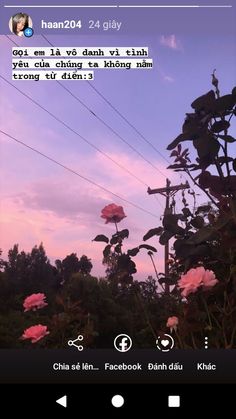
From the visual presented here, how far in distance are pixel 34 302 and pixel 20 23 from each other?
2.77 feet

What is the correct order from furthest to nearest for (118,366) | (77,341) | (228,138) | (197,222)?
(197,222) < (228,138) < (77,341) < (118,366)

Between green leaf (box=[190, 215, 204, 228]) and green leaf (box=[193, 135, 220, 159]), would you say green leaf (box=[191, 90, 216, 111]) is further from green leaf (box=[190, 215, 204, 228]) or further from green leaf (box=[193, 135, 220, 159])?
green leaf (box=[190, 215, 204, 228])

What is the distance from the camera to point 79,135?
1.83m

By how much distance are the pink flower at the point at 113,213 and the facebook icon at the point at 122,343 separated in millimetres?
342

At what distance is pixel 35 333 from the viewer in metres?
1.88

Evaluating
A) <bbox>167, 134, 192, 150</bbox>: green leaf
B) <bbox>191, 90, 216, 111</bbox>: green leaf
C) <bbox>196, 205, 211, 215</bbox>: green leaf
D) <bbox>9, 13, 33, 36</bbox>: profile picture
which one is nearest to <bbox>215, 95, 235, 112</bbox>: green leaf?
<bbox>191, 90, 216, 111</bbox>: green leaf

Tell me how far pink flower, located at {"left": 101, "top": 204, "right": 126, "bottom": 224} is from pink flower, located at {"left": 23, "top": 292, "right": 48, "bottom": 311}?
33cm

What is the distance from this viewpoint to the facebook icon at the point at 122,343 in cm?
173

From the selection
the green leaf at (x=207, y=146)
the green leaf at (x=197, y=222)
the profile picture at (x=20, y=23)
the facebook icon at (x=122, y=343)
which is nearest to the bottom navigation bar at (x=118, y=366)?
the facebook icon at (x=122, y=343)

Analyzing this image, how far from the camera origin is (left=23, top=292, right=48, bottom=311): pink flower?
1.88 meters

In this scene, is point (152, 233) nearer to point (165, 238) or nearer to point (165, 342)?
point (165, 238)

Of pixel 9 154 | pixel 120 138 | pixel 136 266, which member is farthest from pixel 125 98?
pixel 136 266

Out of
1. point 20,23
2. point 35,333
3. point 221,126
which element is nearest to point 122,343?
point 35,333

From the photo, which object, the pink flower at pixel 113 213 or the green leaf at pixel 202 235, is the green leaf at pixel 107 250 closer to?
the pink flower at pixel 113 213
